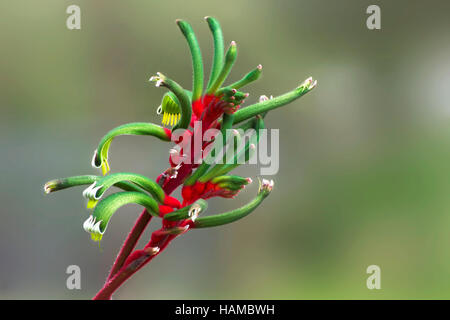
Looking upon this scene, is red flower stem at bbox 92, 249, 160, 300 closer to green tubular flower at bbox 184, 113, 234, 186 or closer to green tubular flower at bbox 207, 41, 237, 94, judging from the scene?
green tubular flower at bbox 184, 113, 234, 186

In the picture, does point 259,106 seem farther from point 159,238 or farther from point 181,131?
point 159,238

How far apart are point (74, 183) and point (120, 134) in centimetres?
8

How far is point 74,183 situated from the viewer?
24.4 inches

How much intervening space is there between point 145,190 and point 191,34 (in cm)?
22

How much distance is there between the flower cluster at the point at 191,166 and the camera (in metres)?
0.62

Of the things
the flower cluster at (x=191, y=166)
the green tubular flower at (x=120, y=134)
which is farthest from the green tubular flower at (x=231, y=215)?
the green tubular flower at (x=120, y=134)

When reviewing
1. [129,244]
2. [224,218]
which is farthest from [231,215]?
[129,244]

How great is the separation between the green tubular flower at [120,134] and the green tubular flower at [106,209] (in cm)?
6

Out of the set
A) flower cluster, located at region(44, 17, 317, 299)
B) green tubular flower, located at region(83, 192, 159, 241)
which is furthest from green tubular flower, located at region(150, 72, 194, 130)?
green tubular flower, located at region(83, 192, 159, 241)

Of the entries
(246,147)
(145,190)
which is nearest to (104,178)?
(145,190)

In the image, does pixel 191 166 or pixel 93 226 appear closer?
pixel 93 226

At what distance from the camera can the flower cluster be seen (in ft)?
2.03

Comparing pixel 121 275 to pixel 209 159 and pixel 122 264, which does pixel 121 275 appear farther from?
pixel 209 159

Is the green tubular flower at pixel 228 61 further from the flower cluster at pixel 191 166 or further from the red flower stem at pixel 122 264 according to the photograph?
the red flower stem at pixel 122 264
